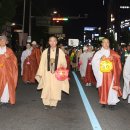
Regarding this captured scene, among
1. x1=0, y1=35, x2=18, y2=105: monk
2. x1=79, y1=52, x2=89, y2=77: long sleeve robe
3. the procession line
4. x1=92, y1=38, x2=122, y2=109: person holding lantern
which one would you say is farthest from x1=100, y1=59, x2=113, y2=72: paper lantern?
x1=79, y1=52, x2=89, y2=77: long sleeve robe

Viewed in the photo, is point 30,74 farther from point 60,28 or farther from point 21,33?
point 60,28

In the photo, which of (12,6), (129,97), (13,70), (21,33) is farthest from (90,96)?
(21,33)

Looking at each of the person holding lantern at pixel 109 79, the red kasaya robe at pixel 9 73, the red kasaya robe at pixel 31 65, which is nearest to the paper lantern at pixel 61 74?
the person holding lantern at pixel 109 79

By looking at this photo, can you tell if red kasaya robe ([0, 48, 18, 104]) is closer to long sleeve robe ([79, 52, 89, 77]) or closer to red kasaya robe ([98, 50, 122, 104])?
red kasaya robe ([98, 50, 122, 104])

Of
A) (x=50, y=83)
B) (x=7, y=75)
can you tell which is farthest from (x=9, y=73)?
(x=50, y=83)

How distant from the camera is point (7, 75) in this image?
1245cm

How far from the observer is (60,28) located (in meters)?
85.8

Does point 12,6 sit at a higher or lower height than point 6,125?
higher

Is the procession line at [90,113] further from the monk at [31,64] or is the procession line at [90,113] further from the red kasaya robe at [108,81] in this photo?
the monk at [31,64]

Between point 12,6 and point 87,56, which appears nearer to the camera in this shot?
point 87,56

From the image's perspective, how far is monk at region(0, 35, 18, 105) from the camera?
12.4 metres

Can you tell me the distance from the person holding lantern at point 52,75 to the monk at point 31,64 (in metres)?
8.99

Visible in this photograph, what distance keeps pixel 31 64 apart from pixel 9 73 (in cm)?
878

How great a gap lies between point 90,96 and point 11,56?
3.81 m
